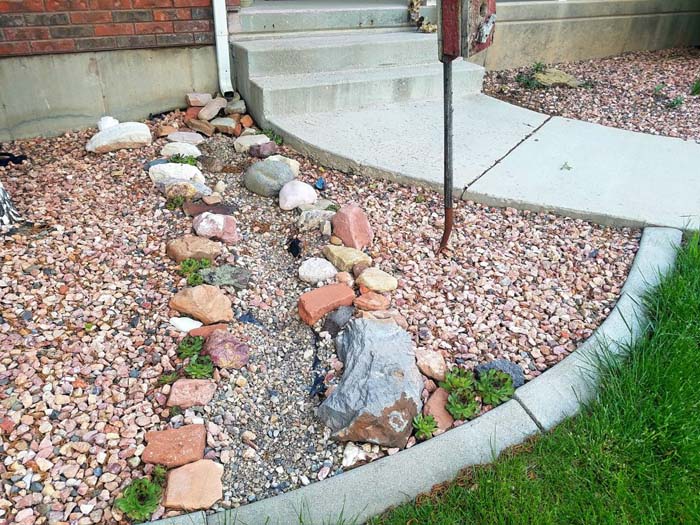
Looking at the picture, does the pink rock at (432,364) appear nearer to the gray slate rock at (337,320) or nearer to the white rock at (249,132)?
the gray slate rock at (337,320)

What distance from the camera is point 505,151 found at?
3516 mm

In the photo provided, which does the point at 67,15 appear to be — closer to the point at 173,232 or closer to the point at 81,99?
the point at 81,99

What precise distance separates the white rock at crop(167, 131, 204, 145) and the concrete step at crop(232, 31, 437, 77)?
602 mm

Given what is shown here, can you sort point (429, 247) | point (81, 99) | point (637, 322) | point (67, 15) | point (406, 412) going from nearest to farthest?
point (406, 412)
point (637, 322)
point (429, 247)
point (67, 15)
point (81, 99)

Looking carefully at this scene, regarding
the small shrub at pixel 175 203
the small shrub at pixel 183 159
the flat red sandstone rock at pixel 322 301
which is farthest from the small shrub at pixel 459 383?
the small shrub at pixel 183 159

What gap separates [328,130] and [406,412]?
2254 millimetres

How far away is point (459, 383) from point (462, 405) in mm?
78

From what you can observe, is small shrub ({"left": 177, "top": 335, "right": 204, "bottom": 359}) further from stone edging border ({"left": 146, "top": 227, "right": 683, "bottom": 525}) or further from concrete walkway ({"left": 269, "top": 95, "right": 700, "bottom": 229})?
concrete walkway ({"left": 269, "top": 95, "right": 700, "bottom": 229})

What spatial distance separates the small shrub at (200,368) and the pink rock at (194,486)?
34 cm

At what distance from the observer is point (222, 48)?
4.01 m

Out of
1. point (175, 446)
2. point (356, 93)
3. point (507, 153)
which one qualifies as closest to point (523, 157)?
point (507, 153)

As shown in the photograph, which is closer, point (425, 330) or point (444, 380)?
point (444, 380)

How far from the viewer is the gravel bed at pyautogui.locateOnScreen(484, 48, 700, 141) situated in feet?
13.9

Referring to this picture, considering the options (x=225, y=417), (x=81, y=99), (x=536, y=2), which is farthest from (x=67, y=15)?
(x=536, y=2)
